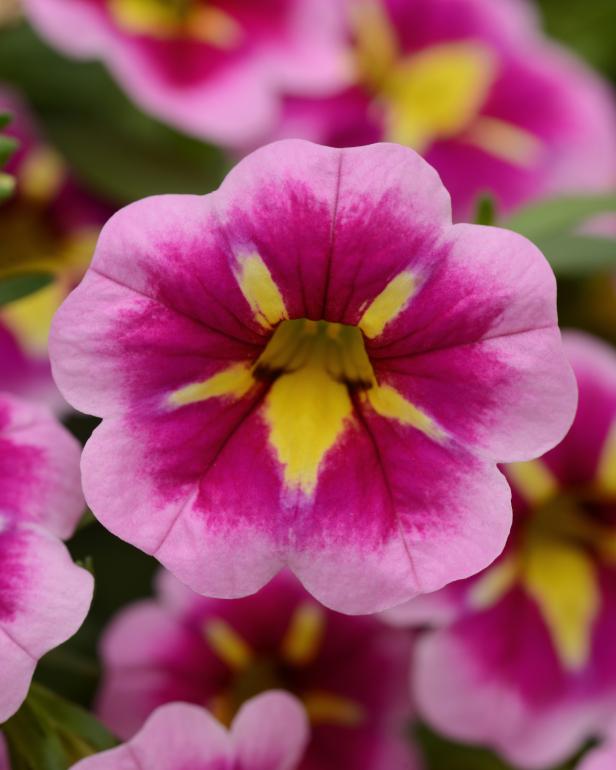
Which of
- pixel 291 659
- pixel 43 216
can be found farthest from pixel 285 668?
pixel 43 216

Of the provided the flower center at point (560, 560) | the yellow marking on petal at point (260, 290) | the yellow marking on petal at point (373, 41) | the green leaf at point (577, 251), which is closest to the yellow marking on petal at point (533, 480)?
the flower center at point (560, 560)

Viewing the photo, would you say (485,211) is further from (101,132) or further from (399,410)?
(101,132)

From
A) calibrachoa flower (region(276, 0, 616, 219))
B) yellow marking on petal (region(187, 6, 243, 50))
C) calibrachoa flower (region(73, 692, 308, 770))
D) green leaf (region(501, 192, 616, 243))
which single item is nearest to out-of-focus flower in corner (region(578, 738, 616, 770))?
calibrachoa flower (region(73, 692, 308, 770))

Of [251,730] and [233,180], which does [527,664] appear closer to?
[251,730]

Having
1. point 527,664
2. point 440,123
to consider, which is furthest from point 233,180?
point 440,123

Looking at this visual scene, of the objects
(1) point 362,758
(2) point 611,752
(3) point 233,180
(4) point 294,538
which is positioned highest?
(3) point 233,180

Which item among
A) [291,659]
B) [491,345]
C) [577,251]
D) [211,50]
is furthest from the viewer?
[211,50]
